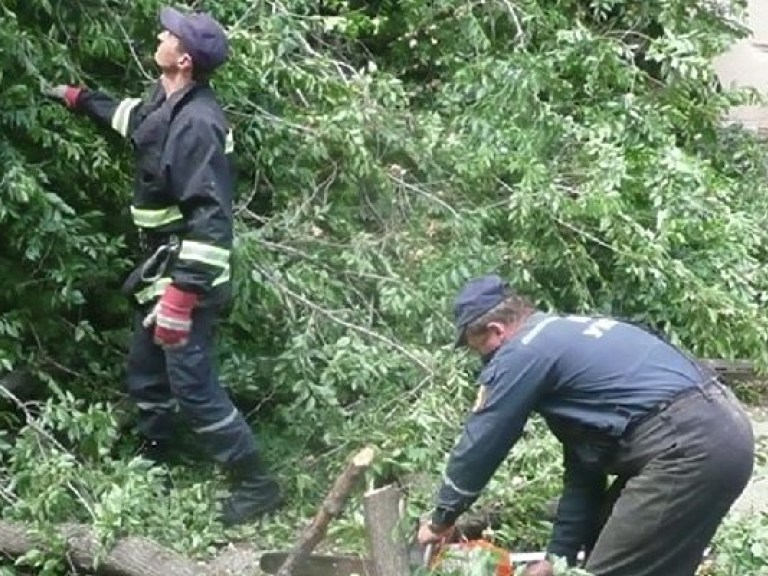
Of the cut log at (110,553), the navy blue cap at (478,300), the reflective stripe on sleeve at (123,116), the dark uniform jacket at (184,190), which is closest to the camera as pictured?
the navy blue cap at (478,300)

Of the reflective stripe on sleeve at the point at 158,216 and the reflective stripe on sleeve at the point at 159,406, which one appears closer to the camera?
the reflective stripe on sleeve at the point at 158,216

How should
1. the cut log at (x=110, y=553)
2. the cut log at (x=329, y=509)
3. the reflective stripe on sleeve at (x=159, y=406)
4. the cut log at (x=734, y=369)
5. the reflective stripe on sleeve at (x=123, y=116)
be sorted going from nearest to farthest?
the cut log at (x=329, y=509)
the cut log at (x=110, y=553)
the reflective stripe on sleeve at (x=123, y=116)
the reflective stripe on sleeve at (x=159, y=406)
the cut log at (x=734, y=369)

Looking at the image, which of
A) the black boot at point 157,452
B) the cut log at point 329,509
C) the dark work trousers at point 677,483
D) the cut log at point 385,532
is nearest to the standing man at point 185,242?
the black boot at point 157,452

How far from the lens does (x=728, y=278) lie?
7238 mm

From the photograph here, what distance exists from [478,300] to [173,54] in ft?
5.47

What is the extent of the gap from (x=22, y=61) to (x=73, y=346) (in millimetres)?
1339

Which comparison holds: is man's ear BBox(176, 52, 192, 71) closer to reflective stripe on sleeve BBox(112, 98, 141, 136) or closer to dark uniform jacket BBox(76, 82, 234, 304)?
dark uniform jacket BBox(76, 82, 234, 304)

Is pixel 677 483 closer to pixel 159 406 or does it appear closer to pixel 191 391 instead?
pixel 191 391

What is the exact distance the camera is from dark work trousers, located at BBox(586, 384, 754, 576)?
4699 mm

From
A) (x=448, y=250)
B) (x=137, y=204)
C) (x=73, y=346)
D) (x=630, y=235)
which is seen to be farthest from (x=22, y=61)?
(x=630, y=235)

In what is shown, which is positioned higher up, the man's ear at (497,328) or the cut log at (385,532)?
the man's ear at (497,328)

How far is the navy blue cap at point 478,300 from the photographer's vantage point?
4789 millimetres

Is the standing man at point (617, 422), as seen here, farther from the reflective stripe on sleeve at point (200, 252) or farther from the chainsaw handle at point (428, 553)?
the reflective stripe on sleeve at point (200, 252)

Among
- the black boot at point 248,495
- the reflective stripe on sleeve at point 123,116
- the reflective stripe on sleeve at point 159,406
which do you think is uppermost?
the reflective stripe on sleeve at point 123,116
